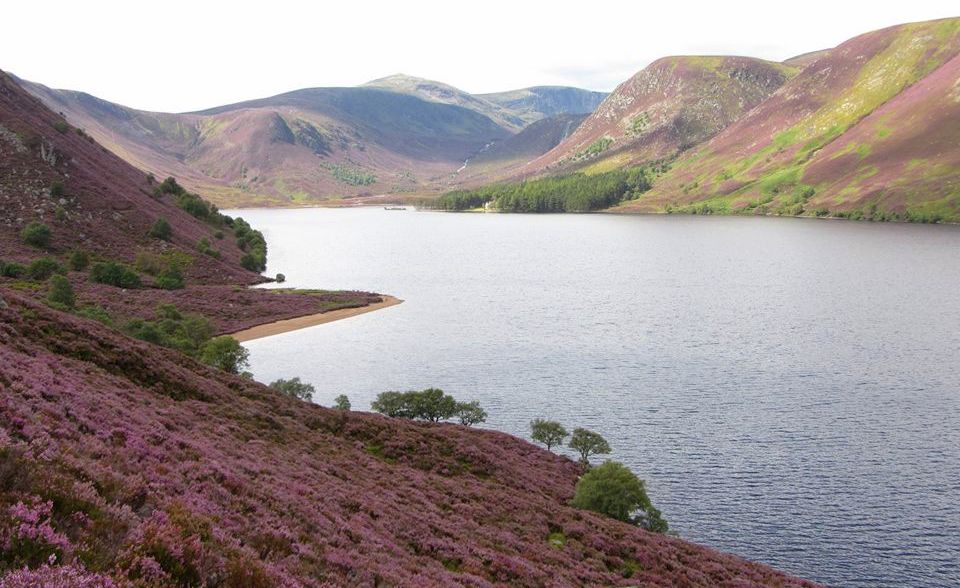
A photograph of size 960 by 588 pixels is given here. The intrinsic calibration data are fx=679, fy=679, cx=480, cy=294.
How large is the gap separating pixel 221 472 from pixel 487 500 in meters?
18.7

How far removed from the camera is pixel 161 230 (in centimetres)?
12669

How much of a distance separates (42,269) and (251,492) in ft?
292

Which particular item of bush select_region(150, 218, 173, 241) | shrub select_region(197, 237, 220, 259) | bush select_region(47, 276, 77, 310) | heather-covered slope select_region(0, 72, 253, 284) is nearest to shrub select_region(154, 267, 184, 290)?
heather-covered slope select_region(0, 72, 253, 284)

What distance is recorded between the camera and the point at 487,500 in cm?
3900

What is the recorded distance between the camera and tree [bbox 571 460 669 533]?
4428cm

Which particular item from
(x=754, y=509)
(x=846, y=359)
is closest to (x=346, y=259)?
(x=846, y=359)

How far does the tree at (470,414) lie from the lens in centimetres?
6272

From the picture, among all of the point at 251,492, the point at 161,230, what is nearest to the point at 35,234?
the point at 161,230

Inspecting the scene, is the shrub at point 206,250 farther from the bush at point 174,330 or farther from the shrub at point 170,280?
the bush at point 174,330

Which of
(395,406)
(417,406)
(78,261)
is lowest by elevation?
(395,406)

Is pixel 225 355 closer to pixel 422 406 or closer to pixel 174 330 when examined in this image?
pixel 174 330

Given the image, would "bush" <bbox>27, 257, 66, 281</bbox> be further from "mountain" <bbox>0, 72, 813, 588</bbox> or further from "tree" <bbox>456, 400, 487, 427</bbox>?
"tree" <bbox>456, 400, 487, 427</bbox>

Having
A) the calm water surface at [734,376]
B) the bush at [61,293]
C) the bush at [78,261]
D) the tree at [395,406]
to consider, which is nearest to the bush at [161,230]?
the bush at [78,261]

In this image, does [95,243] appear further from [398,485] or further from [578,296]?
[398,485]
